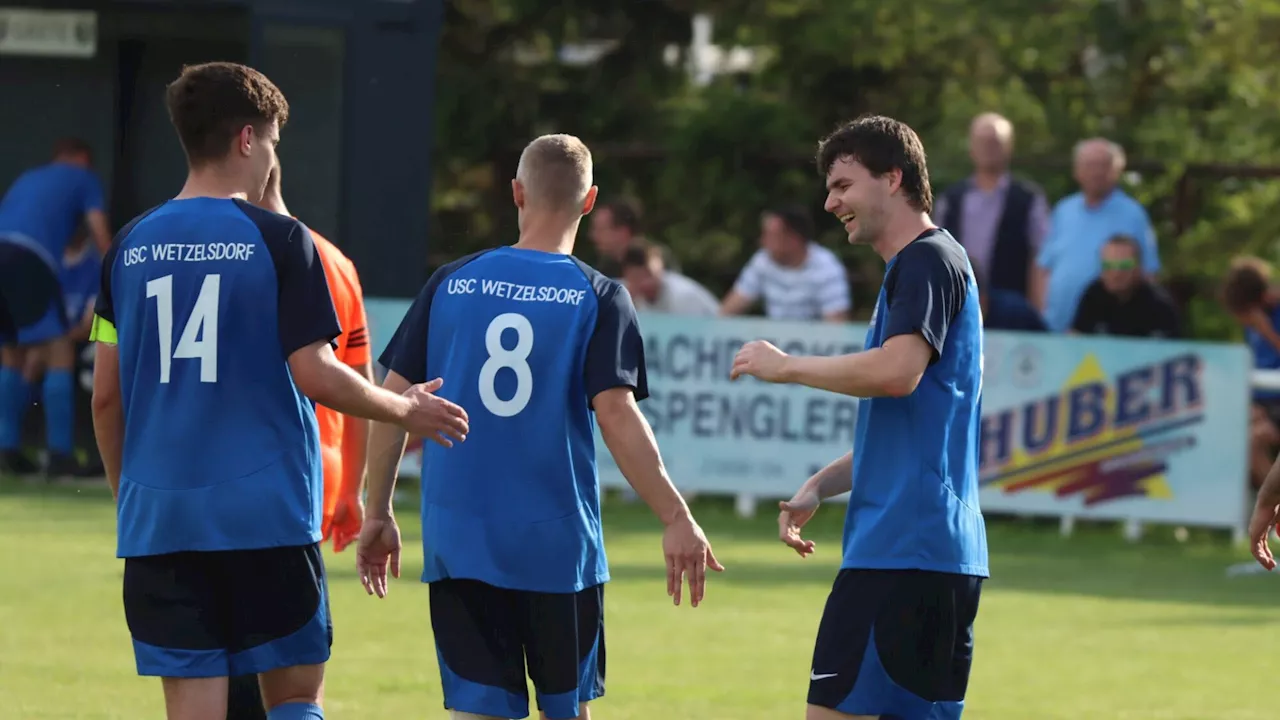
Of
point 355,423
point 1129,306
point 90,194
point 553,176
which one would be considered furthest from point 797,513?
point 90,194

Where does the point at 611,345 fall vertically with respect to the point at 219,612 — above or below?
above

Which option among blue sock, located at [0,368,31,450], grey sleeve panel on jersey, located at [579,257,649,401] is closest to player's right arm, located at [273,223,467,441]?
grey sleeve panel on jersey, located at [579,257,649,401]

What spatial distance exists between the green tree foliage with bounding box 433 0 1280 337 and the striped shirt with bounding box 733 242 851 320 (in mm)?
3332

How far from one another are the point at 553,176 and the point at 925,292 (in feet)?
3.37

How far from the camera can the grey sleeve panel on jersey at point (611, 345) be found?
17.6 ft

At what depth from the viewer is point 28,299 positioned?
50.7ft

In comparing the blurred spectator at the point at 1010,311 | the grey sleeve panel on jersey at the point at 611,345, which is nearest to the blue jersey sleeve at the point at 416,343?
the grey sleeve panel on jersey at the point at 611,345

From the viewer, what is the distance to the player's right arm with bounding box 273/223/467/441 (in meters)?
5.11

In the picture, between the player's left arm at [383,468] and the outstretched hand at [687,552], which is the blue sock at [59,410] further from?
the outstretched hand at [687,552]

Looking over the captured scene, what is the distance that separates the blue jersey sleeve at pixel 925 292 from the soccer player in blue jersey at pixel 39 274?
429 inches

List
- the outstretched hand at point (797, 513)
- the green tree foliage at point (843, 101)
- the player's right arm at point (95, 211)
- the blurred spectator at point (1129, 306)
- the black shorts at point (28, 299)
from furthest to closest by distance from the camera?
the green tree foliage at point (843, 101), the black shorts at point (28, 299), the player's right arm at point (95, 211), the blurred spectator at point (1129, 306), the outstretched hand at point (797, 513)

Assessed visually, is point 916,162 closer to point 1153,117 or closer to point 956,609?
point 956,609

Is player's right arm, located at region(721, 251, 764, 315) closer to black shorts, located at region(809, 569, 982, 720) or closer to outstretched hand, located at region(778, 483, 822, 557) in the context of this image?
outstretched hand, located at region(778, 483, 822, 557)

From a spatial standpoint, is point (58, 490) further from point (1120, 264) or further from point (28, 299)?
point (1120, 264)
